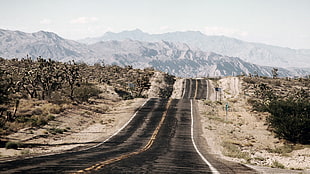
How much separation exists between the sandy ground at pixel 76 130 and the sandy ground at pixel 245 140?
10.1 metres

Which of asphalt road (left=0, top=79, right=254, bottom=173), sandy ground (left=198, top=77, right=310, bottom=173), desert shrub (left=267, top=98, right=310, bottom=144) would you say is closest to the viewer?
asphalt road (left=0, top=79, right=254, bottom=173)

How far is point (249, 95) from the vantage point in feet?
212

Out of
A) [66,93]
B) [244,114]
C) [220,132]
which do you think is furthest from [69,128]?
[244,114]

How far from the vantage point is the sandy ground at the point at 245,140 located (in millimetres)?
16858

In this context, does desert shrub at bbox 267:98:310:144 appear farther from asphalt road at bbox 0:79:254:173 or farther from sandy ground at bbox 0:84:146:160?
sandy ground at bbox 0:84:146:160

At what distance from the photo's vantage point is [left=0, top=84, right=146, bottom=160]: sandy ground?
20439 mm

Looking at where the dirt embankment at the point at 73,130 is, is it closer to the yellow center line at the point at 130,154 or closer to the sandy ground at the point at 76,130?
the sandy ground at the point at 76,130

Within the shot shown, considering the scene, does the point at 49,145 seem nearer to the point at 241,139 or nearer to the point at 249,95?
the point at 241,139

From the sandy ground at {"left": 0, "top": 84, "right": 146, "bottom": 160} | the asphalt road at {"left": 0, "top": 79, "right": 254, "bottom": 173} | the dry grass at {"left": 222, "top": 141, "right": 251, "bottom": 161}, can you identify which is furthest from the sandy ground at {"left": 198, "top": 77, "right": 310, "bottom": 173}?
the sandy ground at {"left": 0, "top": 84, "right": 146, "bottom": 160}

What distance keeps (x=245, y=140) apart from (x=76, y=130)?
1682 centimetres

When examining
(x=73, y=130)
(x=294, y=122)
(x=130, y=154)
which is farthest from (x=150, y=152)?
(x=294, y=122)

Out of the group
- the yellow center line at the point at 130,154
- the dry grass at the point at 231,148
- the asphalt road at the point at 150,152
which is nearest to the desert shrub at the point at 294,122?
the dry grass at the point at 231,148

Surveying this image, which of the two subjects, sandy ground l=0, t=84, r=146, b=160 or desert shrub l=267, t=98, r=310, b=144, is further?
desert shrub l=267, t=98, r=310, b=144

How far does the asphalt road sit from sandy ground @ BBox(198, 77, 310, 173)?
1.33 metres
